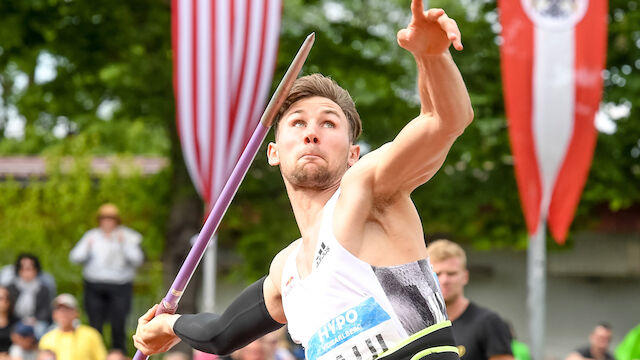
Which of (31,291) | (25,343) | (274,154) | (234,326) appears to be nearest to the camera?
(274,154)

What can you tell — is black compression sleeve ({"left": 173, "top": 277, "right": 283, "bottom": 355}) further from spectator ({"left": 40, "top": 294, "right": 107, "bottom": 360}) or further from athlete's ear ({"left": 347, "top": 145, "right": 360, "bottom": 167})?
spectator ({"left": 40, "top": 294, "right": 107, "bottom": 360})

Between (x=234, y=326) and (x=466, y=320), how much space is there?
94.6 inches

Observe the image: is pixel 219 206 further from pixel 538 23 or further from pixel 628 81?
pixel 628 81

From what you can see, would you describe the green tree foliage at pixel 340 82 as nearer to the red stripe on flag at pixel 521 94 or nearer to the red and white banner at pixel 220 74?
the red stripe on flag at pixel 521 94

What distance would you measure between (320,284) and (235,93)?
7467 millimetres

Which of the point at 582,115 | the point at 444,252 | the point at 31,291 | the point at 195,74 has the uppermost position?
the point at 195,74

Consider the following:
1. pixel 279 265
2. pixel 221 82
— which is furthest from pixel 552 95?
pixel 279 265

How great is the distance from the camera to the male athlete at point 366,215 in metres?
2.65

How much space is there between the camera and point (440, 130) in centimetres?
267

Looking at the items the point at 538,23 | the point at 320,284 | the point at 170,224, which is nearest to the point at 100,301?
the point at 170,224

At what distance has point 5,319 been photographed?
8.68 metres

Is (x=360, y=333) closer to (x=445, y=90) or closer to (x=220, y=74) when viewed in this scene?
(x=445, y=90)

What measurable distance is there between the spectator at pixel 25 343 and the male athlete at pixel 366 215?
5567 mm

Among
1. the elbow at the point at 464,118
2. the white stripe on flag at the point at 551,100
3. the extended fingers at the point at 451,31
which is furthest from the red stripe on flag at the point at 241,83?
the extended fingers at the point at 451,31
